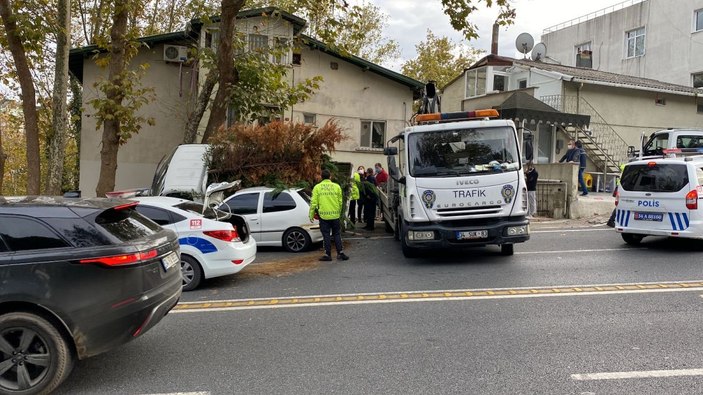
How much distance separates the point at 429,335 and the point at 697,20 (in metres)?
35.2

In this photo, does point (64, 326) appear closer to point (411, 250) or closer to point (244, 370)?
point (244, 370)

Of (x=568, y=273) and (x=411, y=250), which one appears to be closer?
(x=568, y=273)

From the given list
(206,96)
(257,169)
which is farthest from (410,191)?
(206,96)

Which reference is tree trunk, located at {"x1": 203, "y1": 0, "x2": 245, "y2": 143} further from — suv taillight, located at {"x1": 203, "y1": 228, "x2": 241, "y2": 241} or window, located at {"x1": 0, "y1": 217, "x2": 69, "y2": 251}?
window, located at {"x1": 0, "y1": 217, "x2": 69, "y2": 251}

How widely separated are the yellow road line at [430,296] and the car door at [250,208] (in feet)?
14.3

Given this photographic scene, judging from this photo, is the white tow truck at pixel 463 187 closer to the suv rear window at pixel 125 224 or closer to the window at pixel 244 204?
the window at pixel 244 204

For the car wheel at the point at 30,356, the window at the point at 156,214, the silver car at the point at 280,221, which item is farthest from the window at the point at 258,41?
the car wheel at the point at 30,356

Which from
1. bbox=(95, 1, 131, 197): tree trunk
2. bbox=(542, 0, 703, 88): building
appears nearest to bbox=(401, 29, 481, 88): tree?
bbox=(542, 0, 703, 88): building

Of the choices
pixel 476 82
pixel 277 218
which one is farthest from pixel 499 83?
pixel 277 218

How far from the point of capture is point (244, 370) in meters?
4.61

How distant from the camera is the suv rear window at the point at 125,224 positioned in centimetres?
453

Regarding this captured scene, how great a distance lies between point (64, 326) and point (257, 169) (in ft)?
29.0

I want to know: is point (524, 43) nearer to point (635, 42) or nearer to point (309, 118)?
point (635, 42)

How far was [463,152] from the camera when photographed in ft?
30.7
